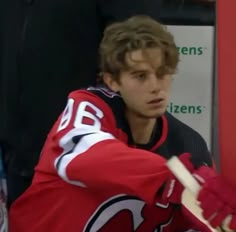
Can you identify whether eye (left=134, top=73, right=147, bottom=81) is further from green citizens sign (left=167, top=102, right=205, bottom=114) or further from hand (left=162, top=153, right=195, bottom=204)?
green citizens sign (left=167, top=102, right=205, bottom=114)

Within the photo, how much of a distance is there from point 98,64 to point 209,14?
105 cm

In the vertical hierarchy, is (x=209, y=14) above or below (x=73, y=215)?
above

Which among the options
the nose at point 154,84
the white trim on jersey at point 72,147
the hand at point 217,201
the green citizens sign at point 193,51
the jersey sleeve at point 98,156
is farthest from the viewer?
the green citizens sign at point 193,51

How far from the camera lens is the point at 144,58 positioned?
1.86 meters

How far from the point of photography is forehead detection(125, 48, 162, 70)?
1857 millimetres

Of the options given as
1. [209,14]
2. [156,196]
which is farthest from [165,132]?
[209,14]

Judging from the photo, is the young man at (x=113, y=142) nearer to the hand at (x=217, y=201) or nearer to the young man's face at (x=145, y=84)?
the young man's face at (x=145, y=84)

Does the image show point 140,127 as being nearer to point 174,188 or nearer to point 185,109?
point 174,188

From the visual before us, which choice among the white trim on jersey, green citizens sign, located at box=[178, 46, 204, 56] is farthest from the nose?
green citizens sign, located at box=[178, 46, 204, 56]

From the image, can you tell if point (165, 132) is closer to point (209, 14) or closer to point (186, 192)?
point (186, 192)

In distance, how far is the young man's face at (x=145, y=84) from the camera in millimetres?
1847

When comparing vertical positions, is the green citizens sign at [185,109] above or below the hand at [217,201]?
below

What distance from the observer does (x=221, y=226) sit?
4.73 feet

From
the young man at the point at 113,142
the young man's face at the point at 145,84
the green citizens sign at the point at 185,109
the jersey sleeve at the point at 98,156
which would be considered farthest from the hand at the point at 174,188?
the green citizens sign at the point at 185,109
